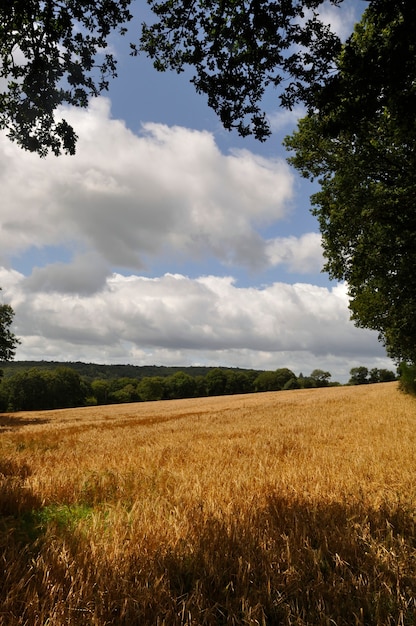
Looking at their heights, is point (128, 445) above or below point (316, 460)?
below

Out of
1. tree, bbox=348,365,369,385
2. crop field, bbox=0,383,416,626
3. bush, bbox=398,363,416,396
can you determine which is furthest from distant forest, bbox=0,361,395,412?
crop field, bbox=0,383,416,626

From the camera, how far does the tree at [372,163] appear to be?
6.02 m

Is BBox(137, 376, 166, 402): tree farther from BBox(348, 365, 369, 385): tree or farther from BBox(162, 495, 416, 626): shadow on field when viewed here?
BBox(162, 495, 416, 626): shadow on field

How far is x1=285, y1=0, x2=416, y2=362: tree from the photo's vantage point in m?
6.02

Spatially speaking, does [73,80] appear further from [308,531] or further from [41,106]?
[308,531]

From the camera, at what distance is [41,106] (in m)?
7.12

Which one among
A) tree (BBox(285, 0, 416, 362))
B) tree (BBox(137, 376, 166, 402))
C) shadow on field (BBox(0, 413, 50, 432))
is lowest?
tree (BBox(137, 376, 166, 402))

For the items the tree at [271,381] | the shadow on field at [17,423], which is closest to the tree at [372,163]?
the shadow on field at [17,423]

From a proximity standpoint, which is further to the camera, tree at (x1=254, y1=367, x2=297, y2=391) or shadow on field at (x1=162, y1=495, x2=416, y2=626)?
tree at (x1=254, y1=367, x2=297, y2=391)

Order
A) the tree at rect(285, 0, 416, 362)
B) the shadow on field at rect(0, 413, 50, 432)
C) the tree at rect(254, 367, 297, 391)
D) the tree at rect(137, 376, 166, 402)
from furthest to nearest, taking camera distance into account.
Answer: the tree at rect(254, 367, 297, 391) < the tree at rect(137, 376, 166, 402) < the shadow on field at rect(0, 413, 50, 432) < the tree at rect(285, 0, 416, 362)

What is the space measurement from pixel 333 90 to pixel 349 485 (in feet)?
22.6

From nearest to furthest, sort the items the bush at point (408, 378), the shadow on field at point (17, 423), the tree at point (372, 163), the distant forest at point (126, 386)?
the tree at point (372, 163)
the shadow on field at point (17, 423)
the bush at point (408, 378)
the distant forest at point (126, 386)

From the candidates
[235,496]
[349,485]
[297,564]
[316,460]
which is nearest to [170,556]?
[297,564]

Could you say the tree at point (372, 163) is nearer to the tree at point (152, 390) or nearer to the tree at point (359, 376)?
the tree at point (152, 390)
